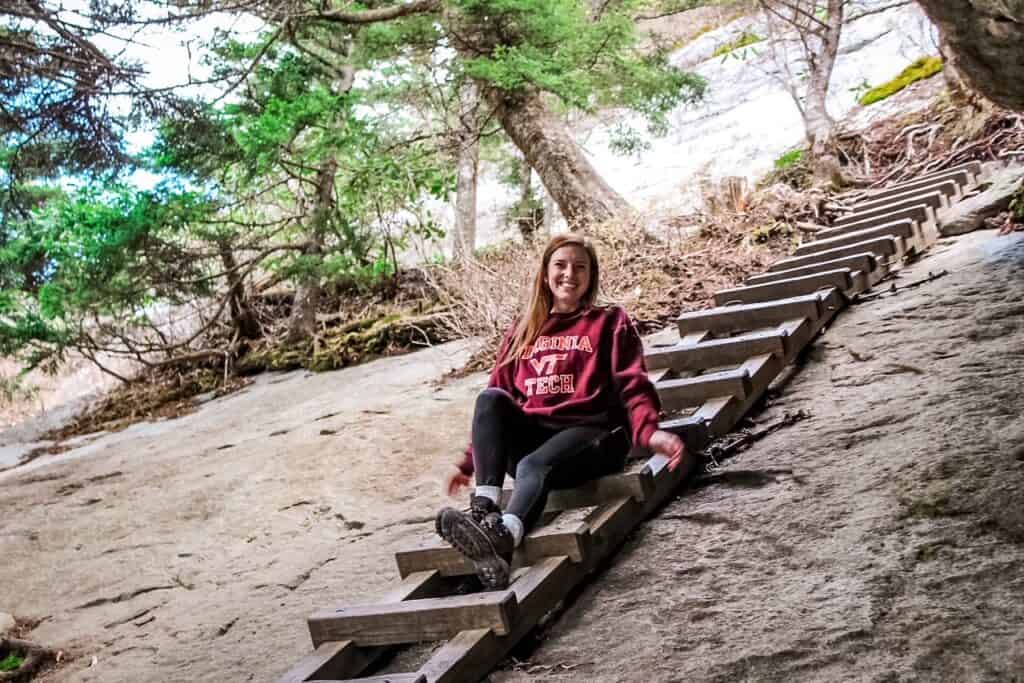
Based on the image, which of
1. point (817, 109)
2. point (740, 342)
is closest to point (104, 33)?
point (740, 342)

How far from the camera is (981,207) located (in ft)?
19.3

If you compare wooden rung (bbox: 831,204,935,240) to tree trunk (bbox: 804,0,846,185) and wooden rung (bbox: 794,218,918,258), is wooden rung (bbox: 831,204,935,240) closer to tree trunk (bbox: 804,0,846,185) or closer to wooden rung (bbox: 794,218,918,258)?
wooden rung (bbox: 794,218,918,258)

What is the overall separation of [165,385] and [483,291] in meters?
4.67

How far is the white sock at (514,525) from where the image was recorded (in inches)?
114

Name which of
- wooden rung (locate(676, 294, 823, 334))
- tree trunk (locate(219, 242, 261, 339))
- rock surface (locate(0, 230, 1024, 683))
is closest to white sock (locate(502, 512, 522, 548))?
rock surface (locate(0, 230, 1024, 683))

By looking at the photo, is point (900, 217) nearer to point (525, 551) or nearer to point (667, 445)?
point (667, 445)

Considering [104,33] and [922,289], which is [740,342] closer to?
[922,289]

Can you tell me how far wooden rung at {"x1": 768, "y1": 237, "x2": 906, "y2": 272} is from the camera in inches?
215

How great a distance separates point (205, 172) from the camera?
7.83 m

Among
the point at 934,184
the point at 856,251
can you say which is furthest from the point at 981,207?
the point at 856,251

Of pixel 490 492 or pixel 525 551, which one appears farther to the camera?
pixel 490 492

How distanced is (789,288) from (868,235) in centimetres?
99

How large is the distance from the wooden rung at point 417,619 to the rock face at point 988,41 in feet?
9.22

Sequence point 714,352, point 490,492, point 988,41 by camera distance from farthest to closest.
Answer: point 714,352 → point 988,41 → point 490,492
